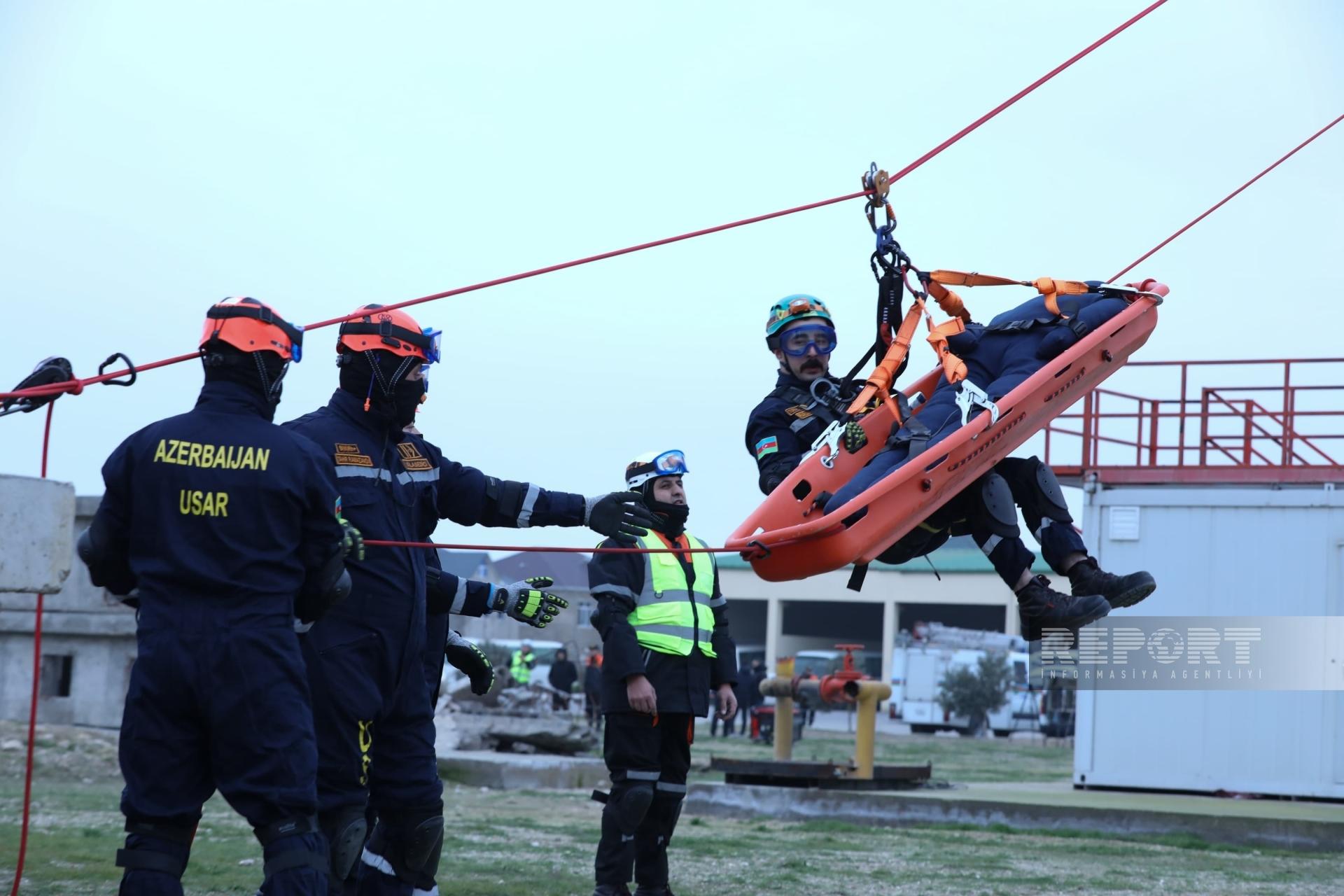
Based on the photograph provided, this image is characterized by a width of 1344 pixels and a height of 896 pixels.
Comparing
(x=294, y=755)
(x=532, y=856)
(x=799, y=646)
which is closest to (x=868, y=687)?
(x=532, y=856)

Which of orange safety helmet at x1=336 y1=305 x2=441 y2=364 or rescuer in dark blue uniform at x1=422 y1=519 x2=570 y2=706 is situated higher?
orange safety helmet at x1=336 y1=305 x2=441 y2=364

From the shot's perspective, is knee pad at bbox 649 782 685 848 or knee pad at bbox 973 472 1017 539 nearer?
knee pad at bbox 973 472 1017 539

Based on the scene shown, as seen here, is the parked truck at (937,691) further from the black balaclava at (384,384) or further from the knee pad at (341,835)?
the knee pad at (341,835)

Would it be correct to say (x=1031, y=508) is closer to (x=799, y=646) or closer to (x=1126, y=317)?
(x=1126, y=317)

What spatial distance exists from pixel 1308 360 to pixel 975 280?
1131cm

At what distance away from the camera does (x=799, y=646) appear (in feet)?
212

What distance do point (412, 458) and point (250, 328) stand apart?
127cm

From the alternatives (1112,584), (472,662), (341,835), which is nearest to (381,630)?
(341,835)

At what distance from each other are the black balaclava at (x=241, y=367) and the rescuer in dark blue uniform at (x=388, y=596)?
57 centimetres

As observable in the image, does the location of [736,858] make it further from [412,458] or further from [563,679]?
[563,679]

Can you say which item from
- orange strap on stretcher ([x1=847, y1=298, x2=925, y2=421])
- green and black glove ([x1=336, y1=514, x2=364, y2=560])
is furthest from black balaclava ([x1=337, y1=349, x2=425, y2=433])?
orange strap on stretcher ([x1=847, y1=298, x2=925, y2=421])

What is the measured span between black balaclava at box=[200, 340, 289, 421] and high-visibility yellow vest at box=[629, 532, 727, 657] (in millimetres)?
3207

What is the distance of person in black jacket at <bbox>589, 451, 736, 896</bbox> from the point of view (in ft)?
26.1

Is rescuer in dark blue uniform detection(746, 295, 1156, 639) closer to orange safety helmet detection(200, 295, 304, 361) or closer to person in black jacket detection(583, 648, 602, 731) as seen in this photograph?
orange safety helmet detection(200, 295, 304, 361)
